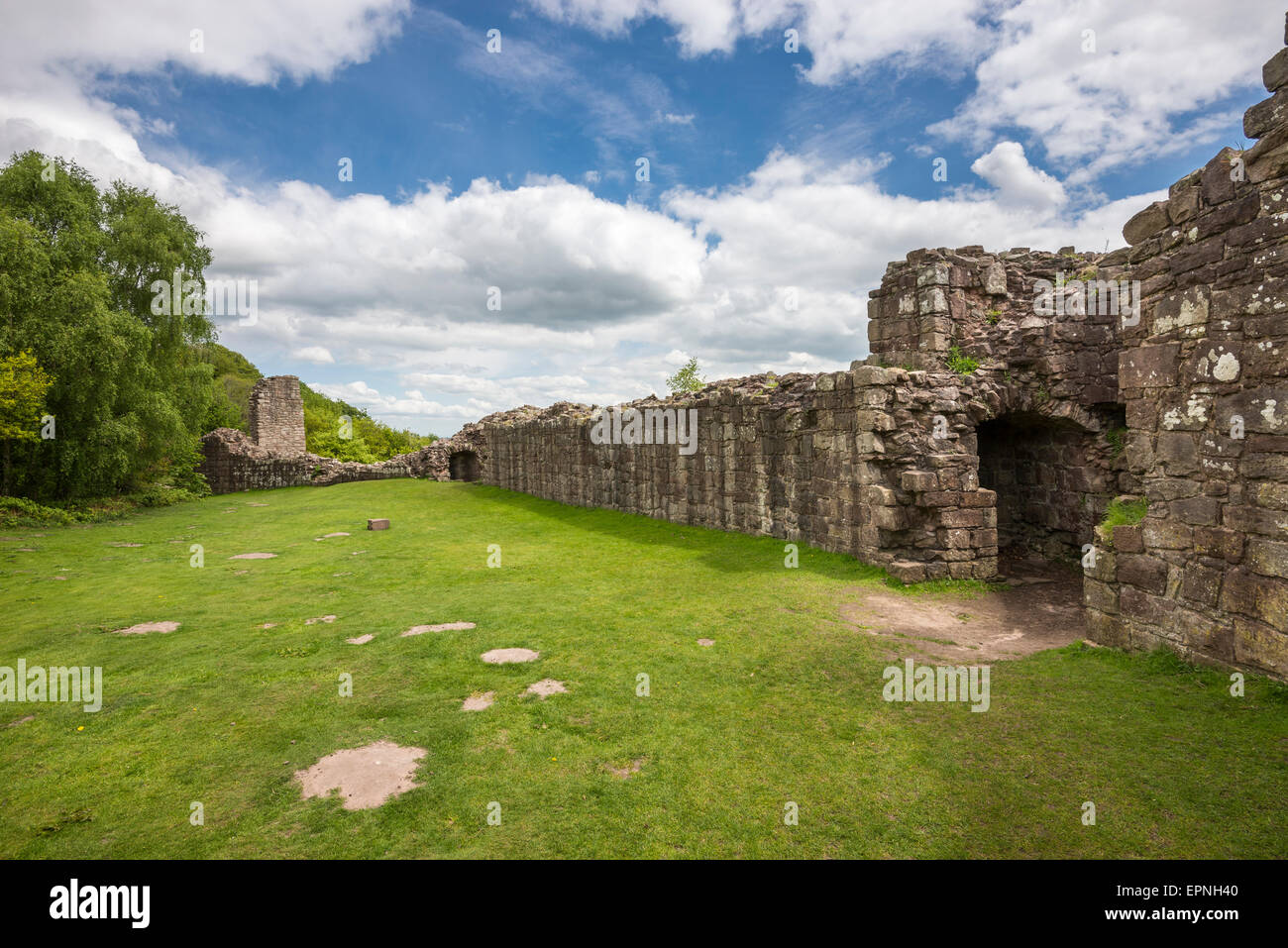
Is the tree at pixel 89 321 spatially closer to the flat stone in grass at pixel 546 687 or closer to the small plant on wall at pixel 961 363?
the flat stone in grass at pixel 546 687

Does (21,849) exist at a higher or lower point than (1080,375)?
lower

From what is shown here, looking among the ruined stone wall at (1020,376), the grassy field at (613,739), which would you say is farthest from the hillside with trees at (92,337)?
the ruined stone wall at (1020,376)

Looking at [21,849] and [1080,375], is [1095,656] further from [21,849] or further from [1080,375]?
[21,849]

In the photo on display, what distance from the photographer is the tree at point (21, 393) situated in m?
17.6

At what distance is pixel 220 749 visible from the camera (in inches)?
196

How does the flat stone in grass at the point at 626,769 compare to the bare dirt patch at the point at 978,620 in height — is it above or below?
below

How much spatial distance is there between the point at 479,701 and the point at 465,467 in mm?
33867

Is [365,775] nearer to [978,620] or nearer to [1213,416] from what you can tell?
[978,620]

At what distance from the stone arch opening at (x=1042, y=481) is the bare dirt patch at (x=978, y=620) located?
1.80 m

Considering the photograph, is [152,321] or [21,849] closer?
[21,849]

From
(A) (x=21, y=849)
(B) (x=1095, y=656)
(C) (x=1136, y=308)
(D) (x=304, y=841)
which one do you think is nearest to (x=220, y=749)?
(A) (x=21, y=849)

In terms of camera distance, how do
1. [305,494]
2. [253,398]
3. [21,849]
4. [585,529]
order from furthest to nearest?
[253,398], [305,494], [585,529], [21,849]

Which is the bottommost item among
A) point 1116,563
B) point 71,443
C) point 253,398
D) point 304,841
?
point 304,841

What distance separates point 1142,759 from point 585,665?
4.80m
